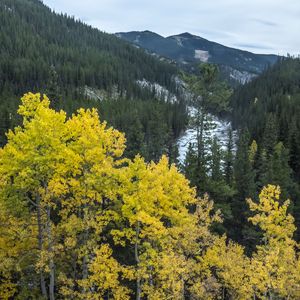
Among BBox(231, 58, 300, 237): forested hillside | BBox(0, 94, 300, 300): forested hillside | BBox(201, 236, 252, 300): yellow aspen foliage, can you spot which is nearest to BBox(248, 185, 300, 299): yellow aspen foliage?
BBox(0, 94, 300, 300): forested hillside

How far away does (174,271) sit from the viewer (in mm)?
24016

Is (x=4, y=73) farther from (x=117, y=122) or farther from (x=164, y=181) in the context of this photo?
(x=164, y=181)

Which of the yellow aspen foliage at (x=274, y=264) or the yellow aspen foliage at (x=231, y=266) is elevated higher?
the yellow aspen foliage at (x=274, y=264)

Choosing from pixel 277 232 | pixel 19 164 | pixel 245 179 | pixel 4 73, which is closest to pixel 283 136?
pixel 245 179

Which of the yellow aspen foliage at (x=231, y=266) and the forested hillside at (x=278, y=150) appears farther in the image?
the forested hillside at (x=278, y=150)

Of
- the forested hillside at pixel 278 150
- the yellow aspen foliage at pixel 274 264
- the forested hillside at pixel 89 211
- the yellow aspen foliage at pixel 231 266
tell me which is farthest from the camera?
the forested hillside at pixel 278 150

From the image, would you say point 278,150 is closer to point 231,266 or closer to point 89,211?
A: point 231,266

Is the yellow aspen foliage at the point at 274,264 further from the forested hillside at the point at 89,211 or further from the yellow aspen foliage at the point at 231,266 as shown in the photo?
the yellow aspen foliage at the point at 231,266

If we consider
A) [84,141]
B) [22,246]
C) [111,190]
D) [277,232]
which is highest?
[84,141]

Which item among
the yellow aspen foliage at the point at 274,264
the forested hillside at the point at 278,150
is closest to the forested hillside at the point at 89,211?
the yellow aspen foliage at the point at 274,264

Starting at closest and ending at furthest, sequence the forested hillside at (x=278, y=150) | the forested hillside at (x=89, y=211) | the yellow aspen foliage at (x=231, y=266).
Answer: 1. the forested hillside at (x=89, y=211)
2. the yellow aspen foliage at (x=231, y=266)
3. the forested hillside at (x=278, y=150)

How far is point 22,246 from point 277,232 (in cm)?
1767

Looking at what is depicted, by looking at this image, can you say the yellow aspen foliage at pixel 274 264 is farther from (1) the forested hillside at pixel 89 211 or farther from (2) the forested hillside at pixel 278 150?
(2) the forested hillside at pixel 278 150

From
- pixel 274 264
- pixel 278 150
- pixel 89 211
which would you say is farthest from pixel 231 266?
pixel 278 150
